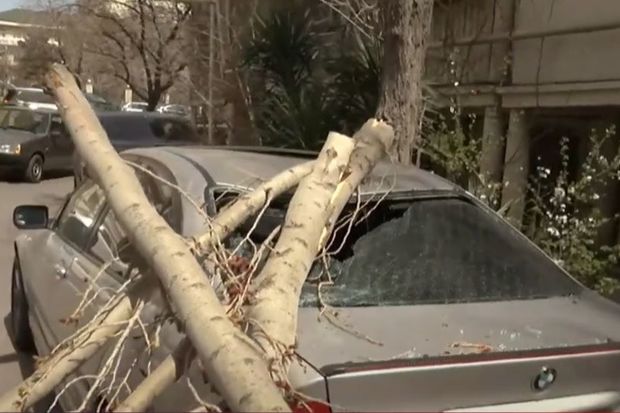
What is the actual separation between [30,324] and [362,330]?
346cm

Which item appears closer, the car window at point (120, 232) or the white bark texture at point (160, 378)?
the white bark texture at point (160, 378)

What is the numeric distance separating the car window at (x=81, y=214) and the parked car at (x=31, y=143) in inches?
557

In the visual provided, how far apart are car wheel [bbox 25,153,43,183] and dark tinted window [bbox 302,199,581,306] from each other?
16.6 m

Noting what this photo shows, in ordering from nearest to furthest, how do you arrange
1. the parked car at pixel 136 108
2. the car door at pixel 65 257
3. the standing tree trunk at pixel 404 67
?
the car door at pixel 65 257, the standing tree trunk at pixel 404 67, the parked car at pixel 136 108

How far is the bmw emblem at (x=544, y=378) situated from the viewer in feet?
9.98

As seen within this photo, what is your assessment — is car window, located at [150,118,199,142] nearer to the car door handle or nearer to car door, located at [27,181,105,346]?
car door, located at [27,181,105,346]

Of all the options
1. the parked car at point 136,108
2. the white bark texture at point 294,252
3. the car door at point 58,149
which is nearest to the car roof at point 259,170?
the white bark texture at point 294,252

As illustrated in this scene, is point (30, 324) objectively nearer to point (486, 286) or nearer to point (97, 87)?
point (486, 286)

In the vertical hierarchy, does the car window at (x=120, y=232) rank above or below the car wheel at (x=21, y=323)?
above

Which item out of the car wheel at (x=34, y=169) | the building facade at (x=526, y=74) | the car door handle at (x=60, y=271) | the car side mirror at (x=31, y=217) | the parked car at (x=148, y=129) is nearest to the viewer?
the car door handle at (x=60, y=271)

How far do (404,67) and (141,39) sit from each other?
1952cm

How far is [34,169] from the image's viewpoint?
778 inches

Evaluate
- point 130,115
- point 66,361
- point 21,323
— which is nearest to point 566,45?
point 21,323

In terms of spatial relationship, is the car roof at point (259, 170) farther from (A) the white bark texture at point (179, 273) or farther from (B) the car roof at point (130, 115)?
(B) the car roof at point (130, 115)
